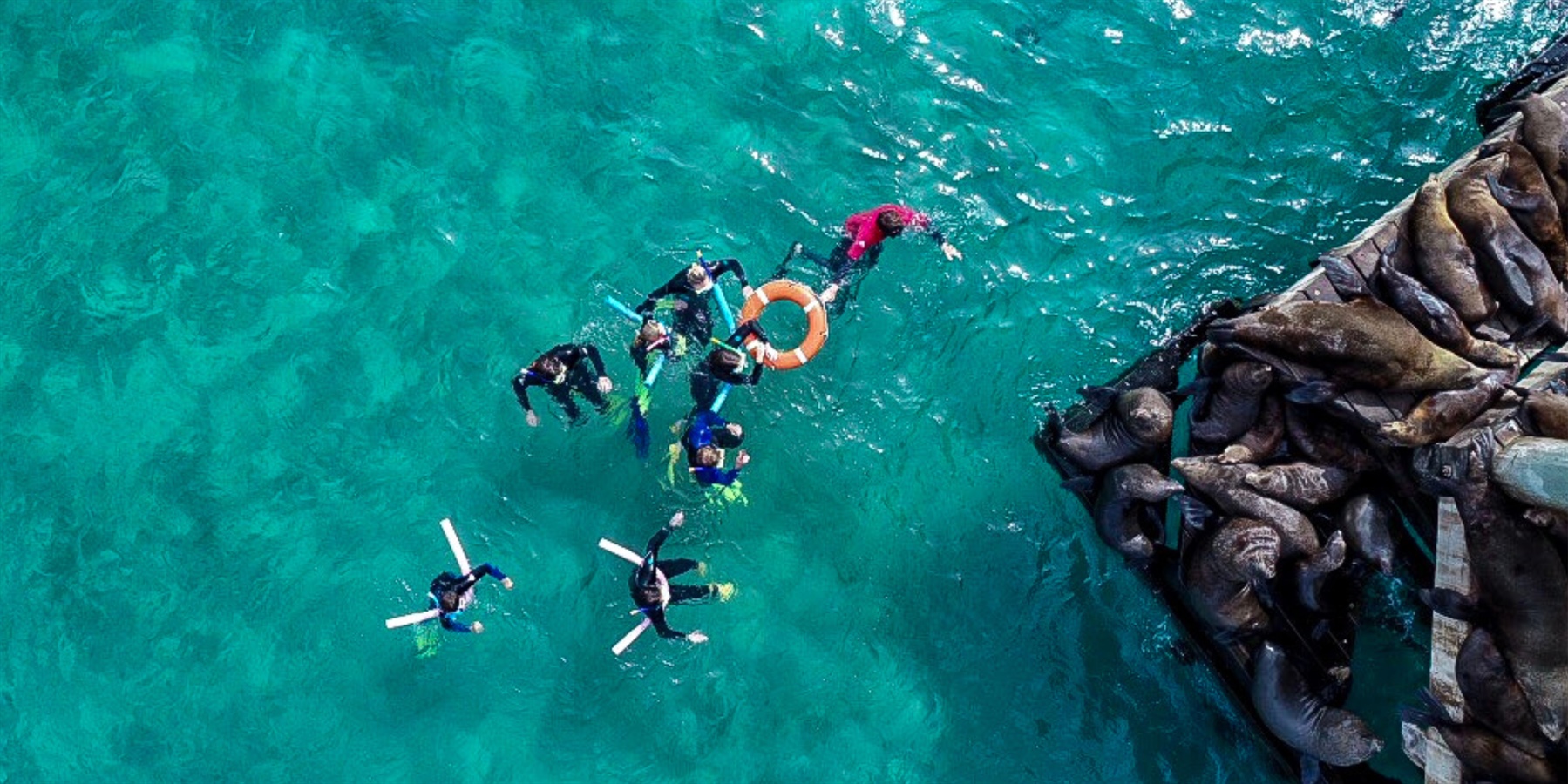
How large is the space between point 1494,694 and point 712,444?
8879 mm

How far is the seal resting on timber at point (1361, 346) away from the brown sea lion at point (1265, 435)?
0.65 meters

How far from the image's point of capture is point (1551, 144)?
12633mm

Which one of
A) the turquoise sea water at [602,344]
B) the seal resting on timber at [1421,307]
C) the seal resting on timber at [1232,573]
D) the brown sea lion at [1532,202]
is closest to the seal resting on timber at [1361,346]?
the seal resting on timber at [1421,307]

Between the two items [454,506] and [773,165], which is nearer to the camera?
[454,506]

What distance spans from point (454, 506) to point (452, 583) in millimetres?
1675

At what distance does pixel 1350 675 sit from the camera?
11.9 metres

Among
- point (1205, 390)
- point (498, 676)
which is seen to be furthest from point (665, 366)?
point (1205, 390)

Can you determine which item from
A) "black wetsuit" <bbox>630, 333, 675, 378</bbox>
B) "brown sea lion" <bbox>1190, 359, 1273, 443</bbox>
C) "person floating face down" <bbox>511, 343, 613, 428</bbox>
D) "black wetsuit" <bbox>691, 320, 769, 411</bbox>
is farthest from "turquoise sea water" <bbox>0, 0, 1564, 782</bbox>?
"brown sea lion" <bbox>1190, 359, 1273, 443</bbox>

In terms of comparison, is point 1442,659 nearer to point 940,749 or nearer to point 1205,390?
point 1205,390

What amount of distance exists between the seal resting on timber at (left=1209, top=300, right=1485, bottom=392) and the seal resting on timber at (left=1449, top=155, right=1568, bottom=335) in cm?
133

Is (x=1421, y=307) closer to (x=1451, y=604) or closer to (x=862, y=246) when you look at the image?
(x=1451, y=604)

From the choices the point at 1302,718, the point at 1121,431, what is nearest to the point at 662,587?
the point at 1121,431

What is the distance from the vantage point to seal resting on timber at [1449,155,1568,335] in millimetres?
12086

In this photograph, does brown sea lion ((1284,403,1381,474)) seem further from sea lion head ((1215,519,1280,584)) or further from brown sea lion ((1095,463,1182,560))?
brown sea lion ((1095,463,1182,560))
